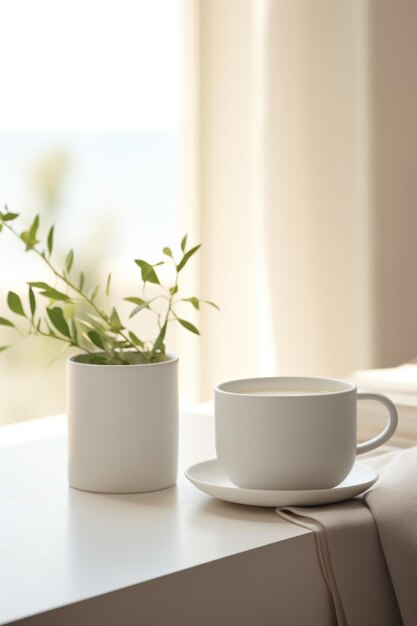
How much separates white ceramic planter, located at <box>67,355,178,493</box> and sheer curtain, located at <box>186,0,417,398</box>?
1.46 meters

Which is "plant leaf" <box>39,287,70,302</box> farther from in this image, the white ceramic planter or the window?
the window

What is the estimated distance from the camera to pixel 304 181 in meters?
2.39

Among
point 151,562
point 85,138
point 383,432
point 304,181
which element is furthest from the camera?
point 85,138

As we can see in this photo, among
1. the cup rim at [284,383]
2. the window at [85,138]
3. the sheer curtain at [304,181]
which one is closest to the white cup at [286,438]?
the cup rim at [284,383]

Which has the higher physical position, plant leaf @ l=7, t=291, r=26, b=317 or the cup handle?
plant leaf @ l=7, t=291, r=26, b=317

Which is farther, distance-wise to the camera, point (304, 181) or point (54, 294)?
point (304, 181)

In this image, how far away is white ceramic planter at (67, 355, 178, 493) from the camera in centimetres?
84

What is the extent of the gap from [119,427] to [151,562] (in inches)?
8.0

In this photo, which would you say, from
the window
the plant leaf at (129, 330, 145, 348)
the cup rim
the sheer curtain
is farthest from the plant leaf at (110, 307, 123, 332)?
the window

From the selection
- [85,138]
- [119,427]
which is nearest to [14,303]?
[119,427]

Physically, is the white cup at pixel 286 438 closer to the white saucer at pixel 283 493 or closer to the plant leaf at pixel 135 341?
the white saucer at pixel 283 493

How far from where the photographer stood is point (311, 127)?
238 cm

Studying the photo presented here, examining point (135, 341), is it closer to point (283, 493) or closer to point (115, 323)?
point (115, 323)

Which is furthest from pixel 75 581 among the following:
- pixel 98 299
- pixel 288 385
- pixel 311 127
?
pixel 98 299
